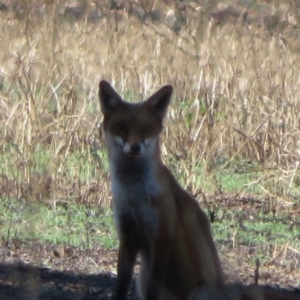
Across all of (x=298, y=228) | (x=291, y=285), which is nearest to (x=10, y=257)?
(x=291, y=285)

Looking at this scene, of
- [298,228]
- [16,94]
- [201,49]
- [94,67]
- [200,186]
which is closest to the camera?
[298,228]

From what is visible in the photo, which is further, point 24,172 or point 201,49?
point 201,49

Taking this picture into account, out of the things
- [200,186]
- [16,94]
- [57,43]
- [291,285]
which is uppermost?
[57,43]

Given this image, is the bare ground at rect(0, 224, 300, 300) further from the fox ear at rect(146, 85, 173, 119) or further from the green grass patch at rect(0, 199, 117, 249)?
the fox ear at rect(146, 85, 173, 119)

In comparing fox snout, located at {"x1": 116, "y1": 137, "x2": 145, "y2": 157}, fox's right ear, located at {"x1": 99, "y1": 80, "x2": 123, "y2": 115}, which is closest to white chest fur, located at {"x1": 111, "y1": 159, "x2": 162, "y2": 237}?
fox snout, located at {"x1": 116, "y1": 137, "x2": 145, "y2": 157}

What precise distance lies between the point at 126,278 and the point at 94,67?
4.41 m

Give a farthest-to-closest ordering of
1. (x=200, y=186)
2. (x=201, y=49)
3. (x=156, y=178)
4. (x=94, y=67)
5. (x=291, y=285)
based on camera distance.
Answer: (x=201, y=49)
(x=94, y=67)
(x=200, y=186)
(x=291, y=285)
(x=156, y=178)

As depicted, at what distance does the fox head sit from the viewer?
488 centimetres

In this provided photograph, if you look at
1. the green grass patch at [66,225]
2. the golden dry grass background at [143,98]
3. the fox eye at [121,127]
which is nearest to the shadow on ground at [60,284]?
the green grass patch at [66,225]

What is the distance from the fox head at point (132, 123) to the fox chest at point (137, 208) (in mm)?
184

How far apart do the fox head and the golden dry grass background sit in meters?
A: 0.96

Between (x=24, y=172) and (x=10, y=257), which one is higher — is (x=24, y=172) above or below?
above

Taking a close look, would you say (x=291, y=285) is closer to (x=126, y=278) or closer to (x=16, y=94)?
(x=126, y=278)

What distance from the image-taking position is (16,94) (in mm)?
7930
